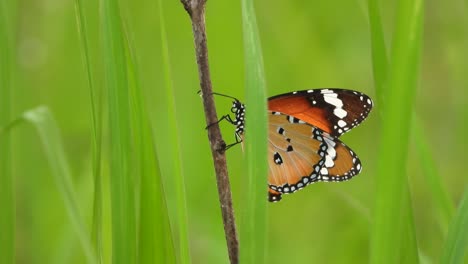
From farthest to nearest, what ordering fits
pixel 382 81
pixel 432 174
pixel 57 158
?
pixel 432 174
pixel 382 81
pixel 57 158

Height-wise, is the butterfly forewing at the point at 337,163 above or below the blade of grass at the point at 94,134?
below

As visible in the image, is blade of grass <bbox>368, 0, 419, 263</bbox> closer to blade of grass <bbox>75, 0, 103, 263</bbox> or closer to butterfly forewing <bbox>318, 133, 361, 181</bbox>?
blade of grass <bbox>75, 0, 103, 263</bbox>

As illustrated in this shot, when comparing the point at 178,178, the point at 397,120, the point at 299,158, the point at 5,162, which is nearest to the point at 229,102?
the point at 299,158

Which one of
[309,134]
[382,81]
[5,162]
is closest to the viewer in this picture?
[382,81]

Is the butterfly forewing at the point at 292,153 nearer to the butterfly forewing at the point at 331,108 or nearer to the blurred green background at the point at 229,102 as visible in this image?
the butterfly forewing at the point at 331,108

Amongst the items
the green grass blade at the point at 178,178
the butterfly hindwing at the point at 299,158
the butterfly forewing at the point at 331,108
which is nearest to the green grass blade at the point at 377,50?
the green grass blade at the point at 178,178

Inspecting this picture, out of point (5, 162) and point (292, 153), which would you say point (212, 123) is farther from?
point (292, 153)

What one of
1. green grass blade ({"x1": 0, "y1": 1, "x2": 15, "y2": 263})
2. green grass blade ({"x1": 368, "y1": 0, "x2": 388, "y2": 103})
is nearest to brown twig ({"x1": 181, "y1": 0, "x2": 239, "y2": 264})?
green grass blade ({"x1": 368, "y1": 0, "x2": 388, "y2": 103})
